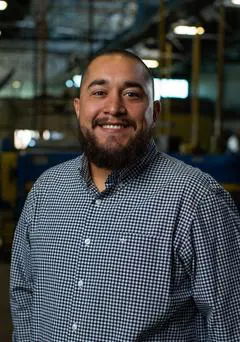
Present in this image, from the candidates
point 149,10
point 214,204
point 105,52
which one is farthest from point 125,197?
point 149,10

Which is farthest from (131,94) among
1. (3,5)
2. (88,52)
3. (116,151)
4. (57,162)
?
(88,52)

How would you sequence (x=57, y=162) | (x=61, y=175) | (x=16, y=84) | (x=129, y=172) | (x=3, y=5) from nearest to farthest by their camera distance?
(x=129, y=172) → (x=61, y=175) → (x=57, y=162) → (x=3, y=5) → (x=16, y=84)

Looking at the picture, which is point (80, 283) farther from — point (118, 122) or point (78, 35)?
point (78, 35)

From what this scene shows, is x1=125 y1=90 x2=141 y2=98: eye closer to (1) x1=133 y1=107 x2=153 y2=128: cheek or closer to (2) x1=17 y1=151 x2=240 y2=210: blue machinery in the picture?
(1) x1=133 y1=107 x2=153 y2=128: cheek

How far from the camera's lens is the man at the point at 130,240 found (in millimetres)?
1521

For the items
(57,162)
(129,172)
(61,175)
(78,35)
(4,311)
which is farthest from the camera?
(78,35)

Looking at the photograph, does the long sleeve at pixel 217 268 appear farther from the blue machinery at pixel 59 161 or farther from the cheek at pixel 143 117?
the blue machinery at pixel 59 161

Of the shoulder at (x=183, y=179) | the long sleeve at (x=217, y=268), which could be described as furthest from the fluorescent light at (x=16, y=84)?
the long sleeve at (x=217, y=268)

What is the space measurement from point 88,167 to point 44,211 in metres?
0.15

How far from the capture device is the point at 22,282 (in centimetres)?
182

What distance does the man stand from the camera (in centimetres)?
152

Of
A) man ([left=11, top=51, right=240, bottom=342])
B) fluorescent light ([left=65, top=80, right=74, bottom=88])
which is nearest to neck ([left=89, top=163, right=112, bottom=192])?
man ([left=11, top=51, right=240, bottom=342])

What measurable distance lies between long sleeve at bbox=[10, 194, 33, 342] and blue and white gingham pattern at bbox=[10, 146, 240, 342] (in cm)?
15

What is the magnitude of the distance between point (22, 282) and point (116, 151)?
0.46 meters
